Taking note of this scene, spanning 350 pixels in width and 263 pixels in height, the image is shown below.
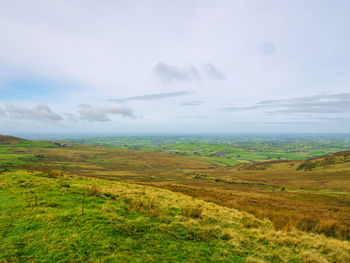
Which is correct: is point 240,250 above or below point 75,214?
below

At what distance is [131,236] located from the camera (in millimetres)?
7094

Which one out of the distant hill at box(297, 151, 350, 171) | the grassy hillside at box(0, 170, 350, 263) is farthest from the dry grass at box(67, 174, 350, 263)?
the distant hill at box(297, 151, 350, 171)

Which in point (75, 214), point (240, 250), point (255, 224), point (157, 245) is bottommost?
point (255, 224)

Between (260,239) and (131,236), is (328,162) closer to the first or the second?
(260,239)

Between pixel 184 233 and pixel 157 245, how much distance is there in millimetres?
1976

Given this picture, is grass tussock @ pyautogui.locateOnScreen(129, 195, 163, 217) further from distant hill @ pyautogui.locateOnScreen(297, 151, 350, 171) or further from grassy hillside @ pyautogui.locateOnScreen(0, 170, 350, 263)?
distant hill @ pyautogui.locateOnScreen(297, 151, 350, 171)

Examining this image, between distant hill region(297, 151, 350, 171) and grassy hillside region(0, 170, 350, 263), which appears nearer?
grassy hillside region(0, 170, 350, 263)

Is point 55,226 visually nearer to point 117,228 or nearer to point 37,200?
point 117,228

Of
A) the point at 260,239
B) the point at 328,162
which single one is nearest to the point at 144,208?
the point at 260,239

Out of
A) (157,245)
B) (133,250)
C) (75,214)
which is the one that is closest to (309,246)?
(157,245)

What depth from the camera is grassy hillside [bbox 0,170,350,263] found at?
18.8 feet

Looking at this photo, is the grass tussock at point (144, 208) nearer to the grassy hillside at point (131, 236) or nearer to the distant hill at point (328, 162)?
the grassy hillside at point (131, 236)

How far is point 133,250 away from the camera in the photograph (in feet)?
20.3

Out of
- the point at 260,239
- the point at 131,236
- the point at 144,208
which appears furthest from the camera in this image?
the point at 144,208
